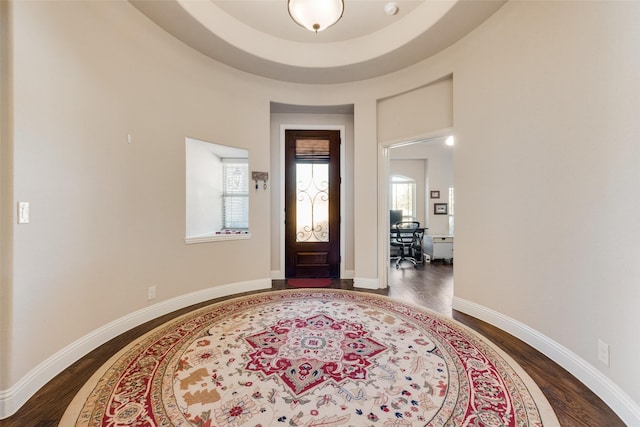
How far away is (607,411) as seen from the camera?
145 cm

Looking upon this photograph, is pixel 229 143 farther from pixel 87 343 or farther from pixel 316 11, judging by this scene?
pixel 87 343

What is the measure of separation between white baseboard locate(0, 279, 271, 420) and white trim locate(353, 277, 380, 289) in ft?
5.30

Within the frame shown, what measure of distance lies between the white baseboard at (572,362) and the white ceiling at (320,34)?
9.86 ft

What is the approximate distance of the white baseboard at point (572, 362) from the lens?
140 cm

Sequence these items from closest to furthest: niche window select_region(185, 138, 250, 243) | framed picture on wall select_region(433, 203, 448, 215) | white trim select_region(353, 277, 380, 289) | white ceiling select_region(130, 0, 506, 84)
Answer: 1. white ceiling select_region(130, 0, 506, 84)
2. niche window select_region(185, 138, 250, 243)
3. white trim select_region(353, 277, 380, 289)
4. framed picture on wall select_region(433, 203, 448, 215)

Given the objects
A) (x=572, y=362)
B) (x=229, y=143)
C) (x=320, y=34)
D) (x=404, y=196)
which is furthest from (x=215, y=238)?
(x=404, y=196)

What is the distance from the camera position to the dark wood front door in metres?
4.27

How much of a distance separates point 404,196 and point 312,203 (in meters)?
4.12

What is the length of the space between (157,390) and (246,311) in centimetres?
129

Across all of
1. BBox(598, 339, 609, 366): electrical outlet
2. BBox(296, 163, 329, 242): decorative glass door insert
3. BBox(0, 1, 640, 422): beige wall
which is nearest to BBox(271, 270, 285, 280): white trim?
BBox(296, 163, 329, 242): decorative glass door insert

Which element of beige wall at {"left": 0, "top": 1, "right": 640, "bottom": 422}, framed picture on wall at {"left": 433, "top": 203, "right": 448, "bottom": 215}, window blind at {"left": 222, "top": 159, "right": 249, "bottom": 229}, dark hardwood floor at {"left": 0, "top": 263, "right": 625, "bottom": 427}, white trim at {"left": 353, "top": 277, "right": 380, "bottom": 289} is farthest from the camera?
framed picture on wall at {"left": 433, "top": 203, "right": 448, "bottom": 215}

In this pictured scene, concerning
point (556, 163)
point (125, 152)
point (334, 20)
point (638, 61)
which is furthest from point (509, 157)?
point (125, 152)

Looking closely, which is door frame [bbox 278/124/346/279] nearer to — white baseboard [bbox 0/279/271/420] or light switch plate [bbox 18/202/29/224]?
white baseboard [bbox 0/279/271/420]

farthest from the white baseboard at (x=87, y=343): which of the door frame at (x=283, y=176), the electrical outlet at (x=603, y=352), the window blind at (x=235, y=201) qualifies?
the electrical outlet at (x=603, y=352)
